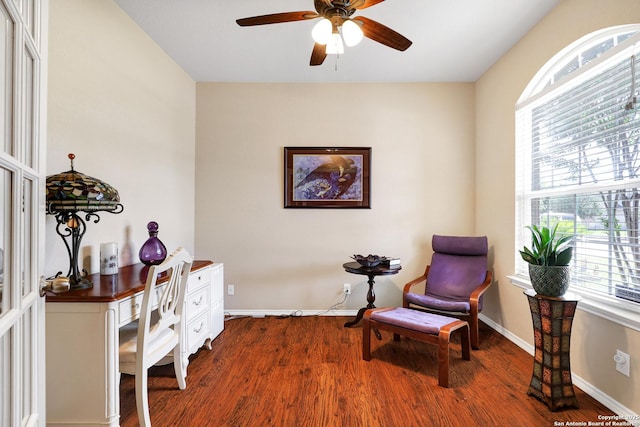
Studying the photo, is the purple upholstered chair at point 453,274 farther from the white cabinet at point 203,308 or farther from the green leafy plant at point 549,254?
the white cabinet at point 203,308

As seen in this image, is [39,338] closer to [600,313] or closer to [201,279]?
[201,279]

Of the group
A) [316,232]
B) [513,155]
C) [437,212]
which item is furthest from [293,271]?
[513,155]

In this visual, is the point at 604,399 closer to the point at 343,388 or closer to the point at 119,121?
the point at 343,388

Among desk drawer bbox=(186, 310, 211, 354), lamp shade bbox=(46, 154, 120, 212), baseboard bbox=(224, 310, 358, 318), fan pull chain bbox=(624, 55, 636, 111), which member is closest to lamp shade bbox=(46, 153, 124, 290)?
lamp shade bbox=(46, 154, 120, 212)

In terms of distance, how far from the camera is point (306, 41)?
259 cm

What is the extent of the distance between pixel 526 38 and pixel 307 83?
206 cm

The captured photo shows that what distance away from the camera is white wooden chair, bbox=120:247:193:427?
1.52 metres

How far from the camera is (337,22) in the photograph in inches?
67.5

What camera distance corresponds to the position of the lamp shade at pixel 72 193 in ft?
4.91

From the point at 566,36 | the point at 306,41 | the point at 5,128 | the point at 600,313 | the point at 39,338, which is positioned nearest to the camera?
the point at 5,128

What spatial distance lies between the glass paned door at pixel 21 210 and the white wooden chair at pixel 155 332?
56cm

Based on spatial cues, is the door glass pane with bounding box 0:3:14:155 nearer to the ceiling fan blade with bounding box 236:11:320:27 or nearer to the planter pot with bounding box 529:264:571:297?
the ceiling fan blade with bounding box 236:11:320:27

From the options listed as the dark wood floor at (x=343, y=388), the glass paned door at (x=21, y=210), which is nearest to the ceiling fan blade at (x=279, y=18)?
the glass paned door at (x=21, y=210)

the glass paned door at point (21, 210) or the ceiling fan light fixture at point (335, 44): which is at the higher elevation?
the ceiling fan light fixture at point (335, 44)
